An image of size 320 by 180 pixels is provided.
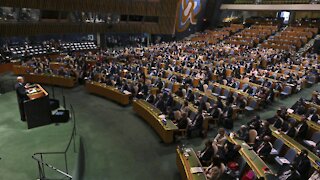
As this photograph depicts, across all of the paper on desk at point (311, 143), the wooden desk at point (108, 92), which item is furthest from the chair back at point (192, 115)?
the wooden desk at point (108, 92)

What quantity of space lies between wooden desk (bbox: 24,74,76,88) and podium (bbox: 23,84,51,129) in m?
6.16

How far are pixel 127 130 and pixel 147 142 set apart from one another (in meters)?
1.28

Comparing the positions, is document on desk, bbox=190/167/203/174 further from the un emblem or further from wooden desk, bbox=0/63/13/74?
the un emblem

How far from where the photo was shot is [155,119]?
1016cm

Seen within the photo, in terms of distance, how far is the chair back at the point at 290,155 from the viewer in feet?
24.2

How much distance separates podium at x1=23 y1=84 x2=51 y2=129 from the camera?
30.0ft

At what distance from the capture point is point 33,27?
857 inches

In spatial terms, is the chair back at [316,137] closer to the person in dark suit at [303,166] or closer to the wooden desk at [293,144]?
the wooden desk at [293,144]

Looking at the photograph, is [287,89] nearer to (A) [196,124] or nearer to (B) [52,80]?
(A) [196,124]

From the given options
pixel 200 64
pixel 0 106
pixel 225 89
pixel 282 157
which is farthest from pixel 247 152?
pixel 200 64

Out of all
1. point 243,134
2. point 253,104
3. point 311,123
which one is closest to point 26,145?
point 243,134

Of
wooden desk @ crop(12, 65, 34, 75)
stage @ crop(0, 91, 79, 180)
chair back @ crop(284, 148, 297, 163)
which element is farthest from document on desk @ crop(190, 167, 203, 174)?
wooden desk @ crop(12, 65, 34, 75)

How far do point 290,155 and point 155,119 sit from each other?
15.6ft

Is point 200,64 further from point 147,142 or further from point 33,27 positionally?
point 33,27
